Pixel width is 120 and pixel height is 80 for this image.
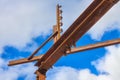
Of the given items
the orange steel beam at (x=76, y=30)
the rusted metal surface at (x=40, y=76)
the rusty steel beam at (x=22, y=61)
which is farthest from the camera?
the rusty steel beam at (x=22, y=61)

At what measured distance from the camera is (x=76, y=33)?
10.2m

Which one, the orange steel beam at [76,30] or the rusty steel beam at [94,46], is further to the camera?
the rusty steel beam at [94,46]

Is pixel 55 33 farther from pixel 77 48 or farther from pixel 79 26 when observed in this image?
pixel 79 26

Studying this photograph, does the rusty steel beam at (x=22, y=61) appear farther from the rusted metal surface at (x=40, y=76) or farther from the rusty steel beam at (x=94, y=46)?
the rusty steel beam at (x=94, y=46)

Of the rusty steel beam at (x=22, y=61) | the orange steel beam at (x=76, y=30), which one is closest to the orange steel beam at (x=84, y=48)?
the rusty steel beam at (x=22, y=61)

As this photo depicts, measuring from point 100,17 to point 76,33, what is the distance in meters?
1.02

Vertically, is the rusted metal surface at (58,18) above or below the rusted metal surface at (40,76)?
above

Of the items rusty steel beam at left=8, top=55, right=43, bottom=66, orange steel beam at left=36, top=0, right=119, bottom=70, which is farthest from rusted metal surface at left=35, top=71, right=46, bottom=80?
rusty steel beam at left=8, top=55, right=43, bottom=66

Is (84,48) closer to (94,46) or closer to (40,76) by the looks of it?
(94,46)

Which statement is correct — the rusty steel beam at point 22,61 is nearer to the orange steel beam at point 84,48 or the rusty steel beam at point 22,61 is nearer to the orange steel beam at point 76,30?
the orange steel beam at point 84,48

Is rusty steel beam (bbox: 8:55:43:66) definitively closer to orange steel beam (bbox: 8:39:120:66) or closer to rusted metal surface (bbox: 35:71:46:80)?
orange steel beam (bbox: 8:39:120:66)

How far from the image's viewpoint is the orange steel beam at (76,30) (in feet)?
30.3

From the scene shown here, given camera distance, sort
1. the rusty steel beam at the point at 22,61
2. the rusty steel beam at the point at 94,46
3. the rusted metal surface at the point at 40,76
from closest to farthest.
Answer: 1. the rusty steel beam at the point at 94,46
2. the rusted metal surface at the point at 40,76
3. the rusty steel beam at the point at 22,61

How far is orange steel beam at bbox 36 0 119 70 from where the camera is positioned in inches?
364
